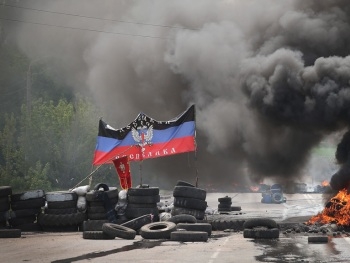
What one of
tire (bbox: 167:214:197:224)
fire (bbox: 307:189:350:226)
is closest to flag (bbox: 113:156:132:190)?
tire (bbox: 167:214:197:224)

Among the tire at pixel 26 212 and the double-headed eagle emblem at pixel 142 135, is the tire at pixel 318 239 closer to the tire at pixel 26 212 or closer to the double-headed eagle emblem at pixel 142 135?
the tire at pixel 26 212

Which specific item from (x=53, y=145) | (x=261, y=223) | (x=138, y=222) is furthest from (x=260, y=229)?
(x=53, y=145)

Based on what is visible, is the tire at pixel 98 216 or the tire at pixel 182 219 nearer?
the tire at pixel 182 219

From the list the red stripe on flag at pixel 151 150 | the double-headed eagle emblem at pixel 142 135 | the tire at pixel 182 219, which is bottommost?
the tire at pixel 182 219

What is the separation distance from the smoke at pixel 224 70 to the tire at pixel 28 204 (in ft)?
17.9

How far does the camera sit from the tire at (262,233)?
2048 cm

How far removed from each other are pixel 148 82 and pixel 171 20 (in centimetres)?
335

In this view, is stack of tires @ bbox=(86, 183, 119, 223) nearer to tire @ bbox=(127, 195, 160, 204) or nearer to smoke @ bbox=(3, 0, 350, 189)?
tire @ bbox=(127, 195, 160, 204)

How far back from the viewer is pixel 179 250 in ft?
57.1

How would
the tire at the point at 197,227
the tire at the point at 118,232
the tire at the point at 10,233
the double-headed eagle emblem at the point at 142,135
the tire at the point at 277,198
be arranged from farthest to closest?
1. the tire at the point at 277,198
2. the double-headed eagle emblem at the point at 142,135
3. the tire at the point at 10,233
4. the tire at the point at 197,227
5. the tire at the point at 118,232

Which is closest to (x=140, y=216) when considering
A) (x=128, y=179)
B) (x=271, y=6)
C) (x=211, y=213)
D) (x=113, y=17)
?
(x=128, y=179)

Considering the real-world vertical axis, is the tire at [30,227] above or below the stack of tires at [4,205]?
below

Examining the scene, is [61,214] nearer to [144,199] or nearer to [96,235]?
[144,199]

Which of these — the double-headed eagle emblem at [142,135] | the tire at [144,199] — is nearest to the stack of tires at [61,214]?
the tire at [144,199]
